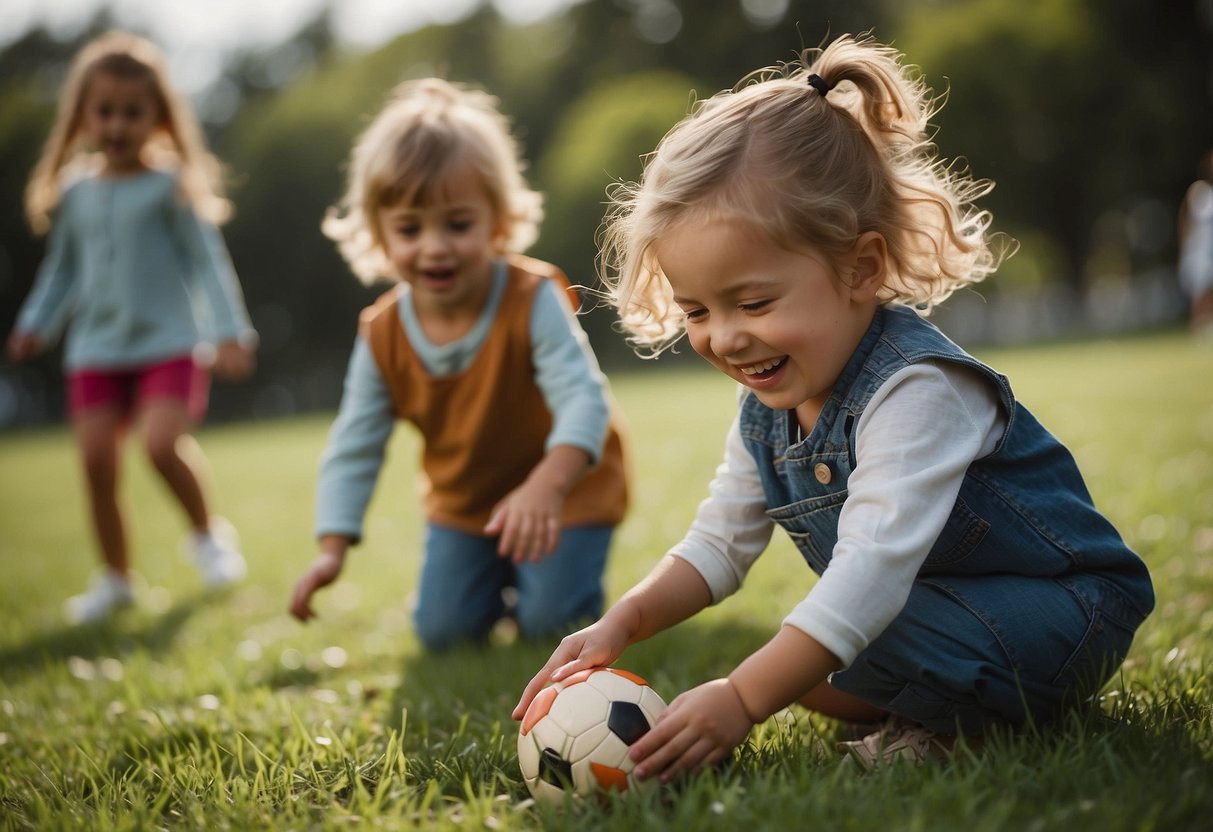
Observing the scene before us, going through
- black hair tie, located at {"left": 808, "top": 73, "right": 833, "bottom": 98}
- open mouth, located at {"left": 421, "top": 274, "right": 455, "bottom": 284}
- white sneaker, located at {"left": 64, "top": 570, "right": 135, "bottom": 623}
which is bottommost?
white sneaker, located at {"left": 64, "top": 570, "right": 135, "bottom": 623}

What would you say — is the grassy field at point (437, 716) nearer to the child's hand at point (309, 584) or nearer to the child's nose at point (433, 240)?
the child's hand at point (309, 584)

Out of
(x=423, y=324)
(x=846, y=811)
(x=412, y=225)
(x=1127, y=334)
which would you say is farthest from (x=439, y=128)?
(x=1127, y=334)

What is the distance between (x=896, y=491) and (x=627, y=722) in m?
0.69

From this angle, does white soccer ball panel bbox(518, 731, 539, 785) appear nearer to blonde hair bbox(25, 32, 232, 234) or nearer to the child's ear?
the child's ear

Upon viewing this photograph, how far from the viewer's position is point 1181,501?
15.3 feet

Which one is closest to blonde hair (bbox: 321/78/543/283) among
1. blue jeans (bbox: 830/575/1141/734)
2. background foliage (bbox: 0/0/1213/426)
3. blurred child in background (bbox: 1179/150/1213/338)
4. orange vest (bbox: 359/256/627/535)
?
orange vest (bbox: 359/256/627/535)

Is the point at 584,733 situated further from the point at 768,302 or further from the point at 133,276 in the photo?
the point at 133,276

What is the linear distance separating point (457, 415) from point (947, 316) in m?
40.4

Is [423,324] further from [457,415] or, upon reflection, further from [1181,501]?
[1181,501]

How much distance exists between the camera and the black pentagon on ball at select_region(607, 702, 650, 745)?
213cm

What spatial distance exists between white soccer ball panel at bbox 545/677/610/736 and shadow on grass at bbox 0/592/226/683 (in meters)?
2.60

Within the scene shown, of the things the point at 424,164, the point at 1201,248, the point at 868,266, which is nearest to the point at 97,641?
the point at 424,164

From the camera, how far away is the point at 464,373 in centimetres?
385

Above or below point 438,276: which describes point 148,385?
below
